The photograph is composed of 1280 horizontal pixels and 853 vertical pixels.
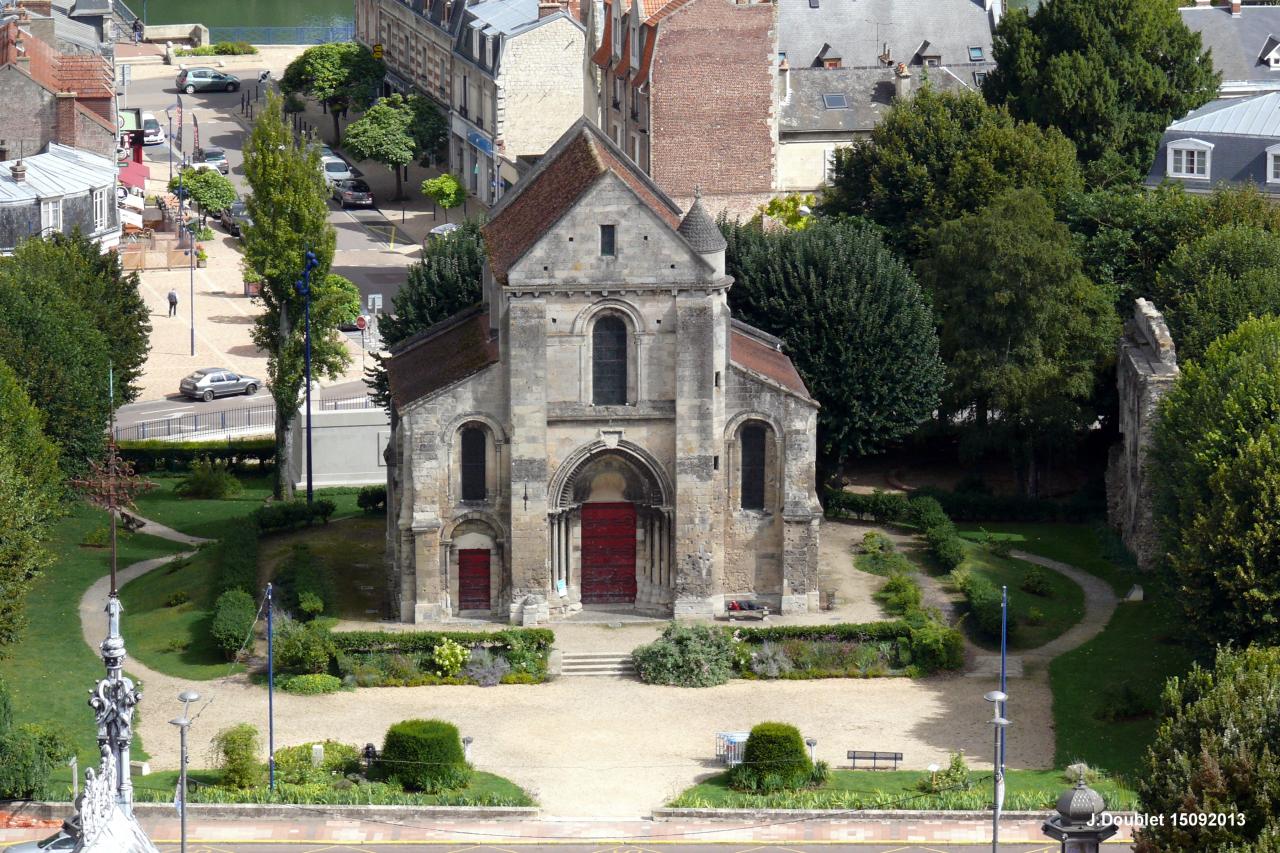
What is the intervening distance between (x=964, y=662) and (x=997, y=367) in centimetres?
2091

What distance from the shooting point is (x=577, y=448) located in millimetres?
84375

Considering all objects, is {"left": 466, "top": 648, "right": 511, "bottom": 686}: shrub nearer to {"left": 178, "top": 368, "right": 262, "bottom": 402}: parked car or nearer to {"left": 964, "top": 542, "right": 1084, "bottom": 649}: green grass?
{"left": 964, "top": 542, "right": 1084, "bottom": 649}: green grass

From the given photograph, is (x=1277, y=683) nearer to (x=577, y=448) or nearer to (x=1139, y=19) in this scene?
(x=577, y=448)

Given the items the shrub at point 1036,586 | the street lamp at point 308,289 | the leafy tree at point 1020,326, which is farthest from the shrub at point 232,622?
the leafy tree at point 1020,326

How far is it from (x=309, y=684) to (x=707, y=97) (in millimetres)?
50062

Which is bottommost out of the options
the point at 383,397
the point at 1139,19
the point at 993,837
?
the point at 993,837

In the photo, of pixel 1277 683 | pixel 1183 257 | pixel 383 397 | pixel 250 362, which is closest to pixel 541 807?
pixel 1277 683

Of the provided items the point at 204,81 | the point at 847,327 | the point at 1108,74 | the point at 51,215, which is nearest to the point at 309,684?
the point at 847,327

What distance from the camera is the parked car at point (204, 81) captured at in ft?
599

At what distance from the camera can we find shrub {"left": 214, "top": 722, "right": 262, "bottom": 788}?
71562mm

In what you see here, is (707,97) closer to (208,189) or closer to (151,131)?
(208,189)

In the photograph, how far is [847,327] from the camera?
3826 inches

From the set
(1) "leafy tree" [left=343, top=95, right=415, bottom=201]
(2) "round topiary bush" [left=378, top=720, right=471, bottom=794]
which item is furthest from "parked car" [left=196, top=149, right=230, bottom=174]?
(2) "round topiary bush" [left=378, top=720, right=471, bottom=794]

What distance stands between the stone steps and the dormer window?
47.9 m
